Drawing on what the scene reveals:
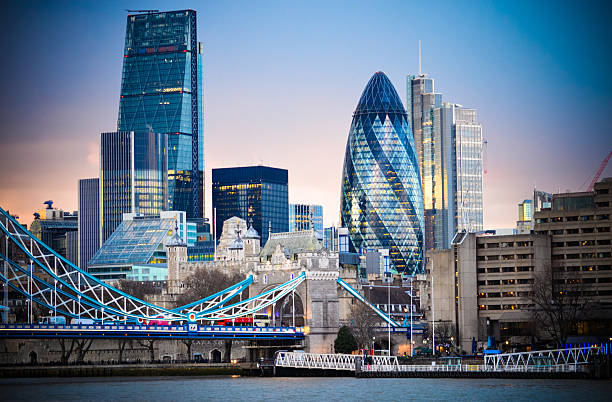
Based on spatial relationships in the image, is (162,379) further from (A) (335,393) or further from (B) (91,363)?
(A) (335,393)

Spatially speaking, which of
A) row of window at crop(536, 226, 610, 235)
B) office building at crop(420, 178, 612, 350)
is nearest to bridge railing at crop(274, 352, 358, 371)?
office building at crop(420, 178, 612, 350)

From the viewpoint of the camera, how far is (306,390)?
11131cm

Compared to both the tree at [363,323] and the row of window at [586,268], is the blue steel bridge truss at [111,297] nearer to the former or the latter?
the tree at [363,323]

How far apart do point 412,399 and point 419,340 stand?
62.4 meters

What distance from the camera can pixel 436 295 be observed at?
17050 centimetres

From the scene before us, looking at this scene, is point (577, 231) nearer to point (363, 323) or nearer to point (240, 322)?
point (363, 323)

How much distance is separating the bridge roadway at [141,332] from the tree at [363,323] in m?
11.0

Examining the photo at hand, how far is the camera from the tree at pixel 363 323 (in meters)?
154

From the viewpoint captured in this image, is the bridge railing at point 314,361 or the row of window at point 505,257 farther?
the row of window at point 505,257

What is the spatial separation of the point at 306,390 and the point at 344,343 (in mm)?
35689

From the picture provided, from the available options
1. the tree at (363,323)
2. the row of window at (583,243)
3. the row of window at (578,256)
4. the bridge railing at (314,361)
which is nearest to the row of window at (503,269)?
the row of window at (578,256)

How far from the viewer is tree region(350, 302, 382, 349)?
154 metres

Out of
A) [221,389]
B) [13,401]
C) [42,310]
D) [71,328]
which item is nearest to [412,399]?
[221,389]

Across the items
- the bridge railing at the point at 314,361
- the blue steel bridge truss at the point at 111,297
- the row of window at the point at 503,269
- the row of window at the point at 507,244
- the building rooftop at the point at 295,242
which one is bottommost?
the bridge railing at the point at 314,361
